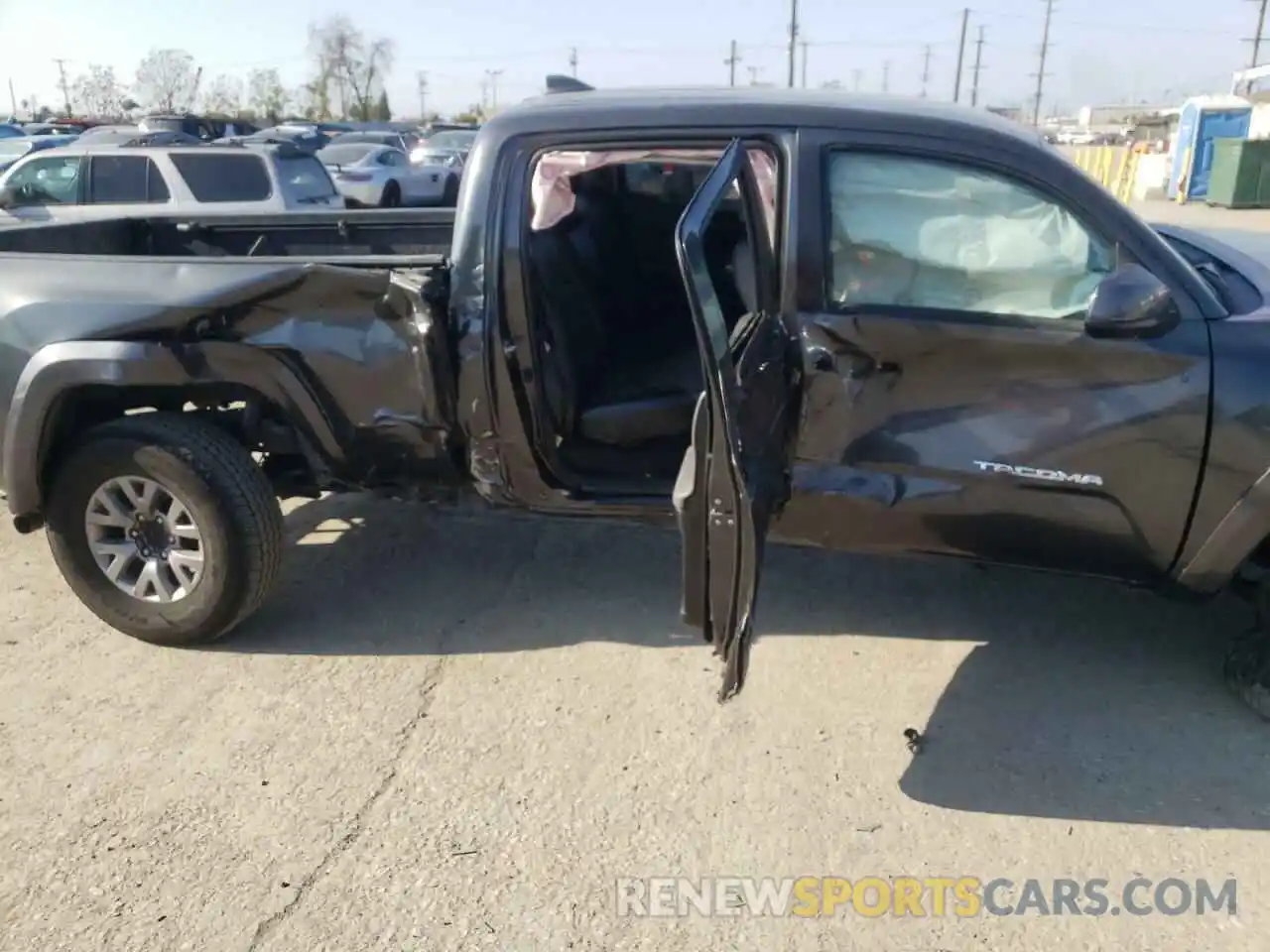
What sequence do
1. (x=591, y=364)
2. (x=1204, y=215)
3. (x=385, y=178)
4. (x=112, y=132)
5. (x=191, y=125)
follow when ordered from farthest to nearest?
(x=1204, y=215)
(x=191, y=125)
(x=385, y=178)
(x=112, y=132)
(x=591, y=364)

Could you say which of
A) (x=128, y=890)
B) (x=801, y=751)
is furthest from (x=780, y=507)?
(x=128, y=890)

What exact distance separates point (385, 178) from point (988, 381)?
15993 millimetres

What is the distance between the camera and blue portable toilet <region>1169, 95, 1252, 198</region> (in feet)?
81.0

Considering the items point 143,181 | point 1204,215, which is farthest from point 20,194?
point 1204,215

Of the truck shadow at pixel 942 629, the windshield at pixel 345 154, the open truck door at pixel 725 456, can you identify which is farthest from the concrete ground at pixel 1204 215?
the open truck door at pixel 725 456

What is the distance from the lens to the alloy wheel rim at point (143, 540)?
147 inches

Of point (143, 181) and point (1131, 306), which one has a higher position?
point (1131, 306)

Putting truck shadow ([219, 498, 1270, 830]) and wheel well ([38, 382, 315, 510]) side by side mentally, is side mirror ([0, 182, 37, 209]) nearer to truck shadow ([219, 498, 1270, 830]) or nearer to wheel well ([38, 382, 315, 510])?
truck shadow ([219, 498, 1270, 830])

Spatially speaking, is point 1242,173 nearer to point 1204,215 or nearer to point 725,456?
point 1204,215

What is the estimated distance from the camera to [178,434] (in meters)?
3.65

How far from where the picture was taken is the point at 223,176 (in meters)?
10.0

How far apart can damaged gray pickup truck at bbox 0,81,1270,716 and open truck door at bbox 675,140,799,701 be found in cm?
1

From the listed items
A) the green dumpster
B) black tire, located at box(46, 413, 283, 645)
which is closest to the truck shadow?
black tire, located at box(46, 413, 283, 645)

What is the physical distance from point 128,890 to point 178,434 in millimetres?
1565
